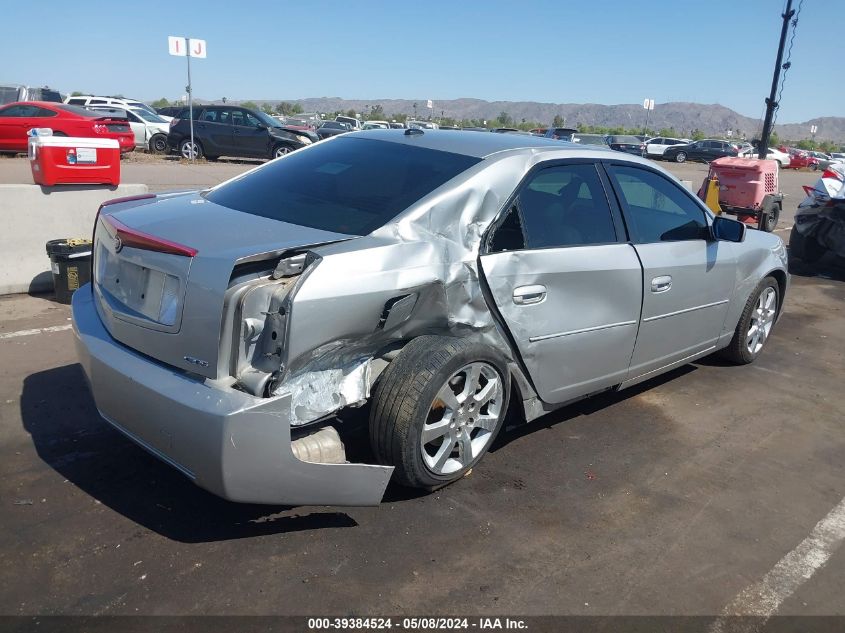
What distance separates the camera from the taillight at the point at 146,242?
9.56ft

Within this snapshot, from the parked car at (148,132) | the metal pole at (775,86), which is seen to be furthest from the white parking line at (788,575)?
the parked car at (148,132)

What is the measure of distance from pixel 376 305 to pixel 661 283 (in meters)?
2.09

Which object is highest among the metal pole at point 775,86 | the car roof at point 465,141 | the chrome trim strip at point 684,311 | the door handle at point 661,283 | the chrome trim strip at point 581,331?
the metal pole at point 775,86

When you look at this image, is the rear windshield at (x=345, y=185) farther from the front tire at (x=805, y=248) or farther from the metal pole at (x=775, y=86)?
the metal pole at (x=775, y=86)

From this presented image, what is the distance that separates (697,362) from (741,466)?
6.09 ft

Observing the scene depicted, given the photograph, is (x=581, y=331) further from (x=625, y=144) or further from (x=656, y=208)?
(x=625, y=144)

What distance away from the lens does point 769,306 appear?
5840mm

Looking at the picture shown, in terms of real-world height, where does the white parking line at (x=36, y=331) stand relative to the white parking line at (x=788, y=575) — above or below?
above

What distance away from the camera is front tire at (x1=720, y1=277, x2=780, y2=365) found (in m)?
5.47

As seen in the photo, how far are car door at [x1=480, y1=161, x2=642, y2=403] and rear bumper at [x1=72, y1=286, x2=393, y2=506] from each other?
1.08 meters

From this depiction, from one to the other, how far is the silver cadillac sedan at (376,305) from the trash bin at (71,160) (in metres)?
3.12

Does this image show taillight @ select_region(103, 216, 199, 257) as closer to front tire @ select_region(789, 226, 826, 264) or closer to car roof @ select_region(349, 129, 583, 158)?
car roof @ select_region(349, 129, 583, 158)

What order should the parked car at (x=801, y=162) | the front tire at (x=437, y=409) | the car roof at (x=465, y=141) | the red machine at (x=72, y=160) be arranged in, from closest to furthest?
the front tire at (x=437, y=409), the car roof at (x=465, y=141), the red machine at (x=72, y=160), the parked car at (x=801, y=162)

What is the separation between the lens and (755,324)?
18.7ft
